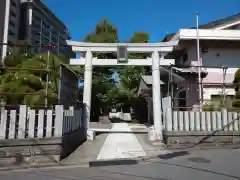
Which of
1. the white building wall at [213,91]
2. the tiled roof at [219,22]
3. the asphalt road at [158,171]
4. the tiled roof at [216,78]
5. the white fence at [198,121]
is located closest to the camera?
the asphalt road at [158,171]

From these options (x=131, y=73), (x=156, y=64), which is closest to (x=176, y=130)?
(x=156, y=64)

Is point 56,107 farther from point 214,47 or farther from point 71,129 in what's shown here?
point 214,47

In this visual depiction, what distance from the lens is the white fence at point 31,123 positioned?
6.56m

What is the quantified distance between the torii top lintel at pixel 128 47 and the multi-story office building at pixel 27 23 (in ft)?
115

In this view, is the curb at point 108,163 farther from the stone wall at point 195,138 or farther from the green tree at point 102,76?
the green tree at point 102,76

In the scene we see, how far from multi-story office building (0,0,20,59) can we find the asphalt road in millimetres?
48977

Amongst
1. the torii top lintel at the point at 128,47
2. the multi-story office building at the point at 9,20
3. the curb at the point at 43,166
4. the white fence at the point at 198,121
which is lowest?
the curb at the point at 43,166

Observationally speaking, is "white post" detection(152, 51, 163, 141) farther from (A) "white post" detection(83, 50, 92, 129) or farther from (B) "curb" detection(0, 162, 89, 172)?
(B) "curb" detection(0, 162, 89, 172)

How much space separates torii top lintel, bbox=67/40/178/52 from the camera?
11.0 meters

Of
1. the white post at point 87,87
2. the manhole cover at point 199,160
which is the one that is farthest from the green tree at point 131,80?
the manhole cover at point 199,160

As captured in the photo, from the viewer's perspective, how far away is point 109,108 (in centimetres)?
3066

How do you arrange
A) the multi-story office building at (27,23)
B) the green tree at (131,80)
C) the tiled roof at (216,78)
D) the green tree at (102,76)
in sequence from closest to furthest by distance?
the tiled roof at (216,78), the green tree at (131,80), the green tree at (102,76), the multi-story office building at (27,23)

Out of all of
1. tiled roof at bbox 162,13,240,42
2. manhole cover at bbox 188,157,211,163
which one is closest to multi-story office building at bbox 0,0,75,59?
tiled roof at bbox 162,13,240,42

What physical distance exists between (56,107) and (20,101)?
5293 mm
